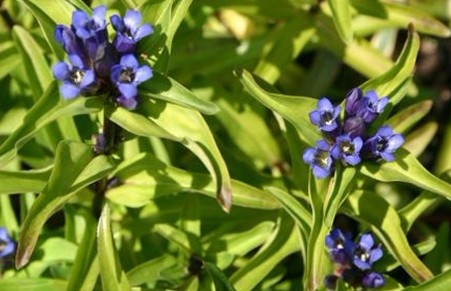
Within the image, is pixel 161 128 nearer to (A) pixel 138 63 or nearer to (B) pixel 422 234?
(A) pixel 138 63

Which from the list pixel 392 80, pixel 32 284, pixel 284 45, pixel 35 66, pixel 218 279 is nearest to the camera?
pixel 218 279

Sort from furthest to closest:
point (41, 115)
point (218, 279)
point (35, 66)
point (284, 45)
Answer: point (284, 45) → point (35, 66) → point (218, 279) → point (41, 115)

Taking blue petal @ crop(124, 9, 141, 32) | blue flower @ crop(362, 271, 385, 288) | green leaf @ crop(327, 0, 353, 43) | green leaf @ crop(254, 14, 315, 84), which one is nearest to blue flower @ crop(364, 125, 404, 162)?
blue flower @ crop(362, 271, 385, 288)

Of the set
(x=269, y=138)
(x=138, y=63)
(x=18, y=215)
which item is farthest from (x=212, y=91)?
(x=138, y=63)

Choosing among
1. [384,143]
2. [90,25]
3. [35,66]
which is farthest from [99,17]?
[384,143]

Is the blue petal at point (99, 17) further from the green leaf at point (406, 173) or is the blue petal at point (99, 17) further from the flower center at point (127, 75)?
the green leaf at point (406, 173)

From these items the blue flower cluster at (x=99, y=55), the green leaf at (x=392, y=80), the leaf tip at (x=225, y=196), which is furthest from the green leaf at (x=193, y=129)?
the green leaf at (x=392, y=80)

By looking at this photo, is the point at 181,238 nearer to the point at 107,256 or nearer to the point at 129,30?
the point at 107,256
